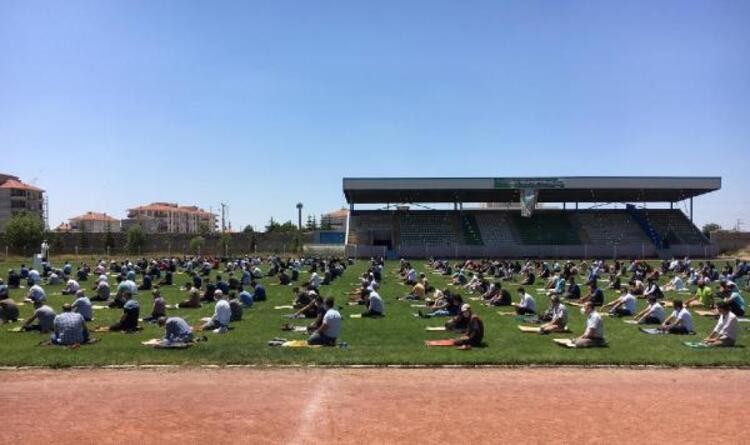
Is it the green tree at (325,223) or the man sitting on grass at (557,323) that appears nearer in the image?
the man sitting on grass at (557,323)

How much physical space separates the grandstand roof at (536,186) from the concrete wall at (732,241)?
11704mm

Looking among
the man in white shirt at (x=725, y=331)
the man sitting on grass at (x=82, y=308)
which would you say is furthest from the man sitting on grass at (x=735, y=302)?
the man sitting on grass at (x=82, y=308)

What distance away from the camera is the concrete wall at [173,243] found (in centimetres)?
7762

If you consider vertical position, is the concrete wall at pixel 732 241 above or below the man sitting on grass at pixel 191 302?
above

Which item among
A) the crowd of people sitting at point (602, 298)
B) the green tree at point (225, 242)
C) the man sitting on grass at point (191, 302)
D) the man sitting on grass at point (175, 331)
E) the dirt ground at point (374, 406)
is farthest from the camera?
the green tree at point (225, 242)

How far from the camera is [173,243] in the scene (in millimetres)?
80625

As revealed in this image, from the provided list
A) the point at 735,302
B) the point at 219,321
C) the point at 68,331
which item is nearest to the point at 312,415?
the point at 68,331

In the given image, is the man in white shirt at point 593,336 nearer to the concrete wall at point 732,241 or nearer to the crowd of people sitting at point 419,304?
the crowd of people sitting at point 419,304

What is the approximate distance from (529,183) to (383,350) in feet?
168

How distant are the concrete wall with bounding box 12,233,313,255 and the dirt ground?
6714 cm

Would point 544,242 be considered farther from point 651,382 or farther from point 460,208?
point 651,382

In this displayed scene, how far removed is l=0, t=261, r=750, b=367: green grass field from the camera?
46.0 feet

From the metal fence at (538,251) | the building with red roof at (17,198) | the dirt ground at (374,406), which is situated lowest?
the dirt ground at (374,406)

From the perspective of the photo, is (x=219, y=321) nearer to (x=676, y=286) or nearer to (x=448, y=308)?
(x=448, y=308)
